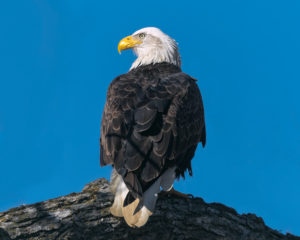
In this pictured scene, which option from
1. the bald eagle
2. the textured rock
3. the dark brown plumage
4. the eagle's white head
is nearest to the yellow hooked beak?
the eagle's white head

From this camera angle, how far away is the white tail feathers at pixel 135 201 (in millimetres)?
4754

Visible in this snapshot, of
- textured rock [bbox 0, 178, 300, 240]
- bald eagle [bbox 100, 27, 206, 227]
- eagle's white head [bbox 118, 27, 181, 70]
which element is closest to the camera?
textured rock [bbox 0, 178, 300, 240]

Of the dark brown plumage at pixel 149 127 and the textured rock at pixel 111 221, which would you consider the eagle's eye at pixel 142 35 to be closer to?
the dark brown plumage at pixel 149 127

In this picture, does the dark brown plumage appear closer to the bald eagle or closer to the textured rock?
the bald eagle

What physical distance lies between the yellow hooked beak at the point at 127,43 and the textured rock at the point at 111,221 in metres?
3.79

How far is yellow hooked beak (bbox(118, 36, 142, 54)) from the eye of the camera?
8438 mm

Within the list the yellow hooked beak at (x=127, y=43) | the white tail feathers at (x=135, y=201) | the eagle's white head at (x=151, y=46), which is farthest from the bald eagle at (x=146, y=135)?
the yellow hooked beak at (x=127, y=43)

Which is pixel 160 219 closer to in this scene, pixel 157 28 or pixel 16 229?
pixel 16 229

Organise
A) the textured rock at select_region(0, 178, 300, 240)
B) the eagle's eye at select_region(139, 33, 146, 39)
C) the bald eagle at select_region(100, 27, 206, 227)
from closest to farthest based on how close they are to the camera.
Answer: the textured rock at select_region(0, 178, 300, 240)
the bald eagle at select_region(100, 27, 206, 227)
the eagle's eye at select_region(139, 33, 146, 39)

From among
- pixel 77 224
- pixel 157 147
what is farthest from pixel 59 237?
pixel 157 147

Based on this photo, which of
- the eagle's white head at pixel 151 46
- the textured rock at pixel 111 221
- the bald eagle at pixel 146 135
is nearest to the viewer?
the textured rock at pixel 111 221

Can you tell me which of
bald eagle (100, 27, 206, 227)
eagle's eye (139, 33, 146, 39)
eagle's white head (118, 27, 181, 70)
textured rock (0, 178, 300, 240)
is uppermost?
eagle's eye (139, 33, 146, 39)

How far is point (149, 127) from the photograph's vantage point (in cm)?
523

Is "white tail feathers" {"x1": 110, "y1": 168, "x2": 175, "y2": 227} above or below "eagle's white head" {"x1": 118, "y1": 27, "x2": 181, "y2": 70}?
below
